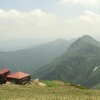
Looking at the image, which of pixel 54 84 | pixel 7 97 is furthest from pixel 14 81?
pixel 7 97

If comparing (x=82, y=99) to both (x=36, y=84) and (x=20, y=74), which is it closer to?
(x=36, y=84)

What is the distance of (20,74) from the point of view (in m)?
82.7

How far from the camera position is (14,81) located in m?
80.2

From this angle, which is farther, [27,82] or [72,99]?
[27,82]

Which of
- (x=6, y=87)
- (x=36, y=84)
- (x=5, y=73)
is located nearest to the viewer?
(x=6, y=87)

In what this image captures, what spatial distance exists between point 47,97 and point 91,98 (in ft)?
32.2

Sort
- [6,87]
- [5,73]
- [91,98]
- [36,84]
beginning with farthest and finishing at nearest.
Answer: [5,73], [36,84], [6,87], [91,98]

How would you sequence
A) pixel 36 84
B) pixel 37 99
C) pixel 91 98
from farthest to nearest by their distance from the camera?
pixel 36 84
pixel 91 98
pixel 37 99

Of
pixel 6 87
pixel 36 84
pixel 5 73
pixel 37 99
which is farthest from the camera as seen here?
pixel 5 73

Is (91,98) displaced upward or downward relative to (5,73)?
downward

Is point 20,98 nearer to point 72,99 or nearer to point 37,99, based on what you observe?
point 37,99

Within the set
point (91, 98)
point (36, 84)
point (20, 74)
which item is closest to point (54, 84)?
point (36, 84)

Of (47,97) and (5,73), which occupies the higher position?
(5,73)

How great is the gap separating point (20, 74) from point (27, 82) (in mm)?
3593
